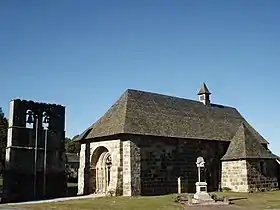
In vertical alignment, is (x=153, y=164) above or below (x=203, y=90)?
below

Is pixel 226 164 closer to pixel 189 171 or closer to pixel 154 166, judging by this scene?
pixel 189 171

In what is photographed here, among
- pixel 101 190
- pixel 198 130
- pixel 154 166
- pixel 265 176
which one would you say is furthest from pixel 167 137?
pixel 265 176

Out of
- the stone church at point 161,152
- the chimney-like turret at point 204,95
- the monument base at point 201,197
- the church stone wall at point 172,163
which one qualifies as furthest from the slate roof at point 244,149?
the monument base at point 201,197

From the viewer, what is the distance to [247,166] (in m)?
36.2

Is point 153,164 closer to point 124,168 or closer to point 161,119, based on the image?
point 124,168

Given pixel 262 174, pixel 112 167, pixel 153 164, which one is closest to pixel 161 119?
pixel 153 164

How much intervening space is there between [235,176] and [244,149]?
109 inches

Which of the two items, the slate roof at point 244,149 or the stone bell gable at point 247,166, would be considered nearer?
the stone bell gable at point 247,166

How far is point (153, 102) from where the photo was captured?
39.2 m

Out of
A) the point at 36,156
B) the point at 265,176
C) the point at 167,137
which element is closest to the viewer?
the point at 36,156

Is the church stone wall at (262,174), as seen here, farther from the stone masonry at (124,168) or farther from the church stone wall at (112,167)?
the church stone wall at (112,167)

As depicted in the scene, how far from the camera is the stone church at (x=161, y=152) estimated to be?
108 ft

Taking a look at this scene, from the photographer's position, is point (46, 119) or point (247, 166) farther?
point (247, 166)

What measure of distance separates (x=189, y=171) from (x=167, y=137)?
436cm
